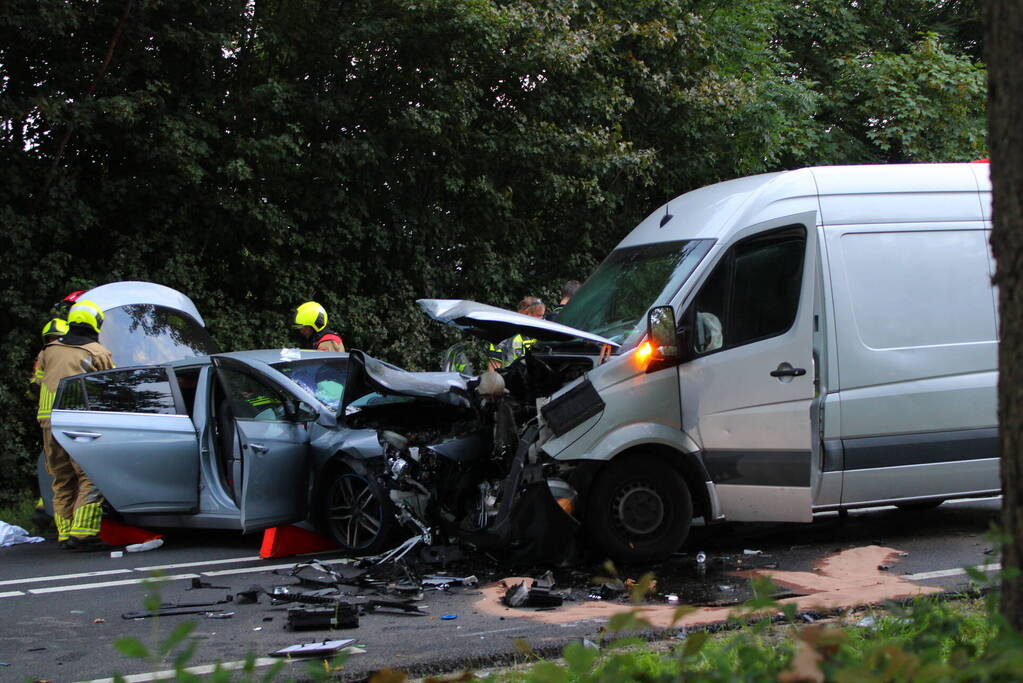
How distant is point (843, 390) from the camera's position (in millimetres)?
6898

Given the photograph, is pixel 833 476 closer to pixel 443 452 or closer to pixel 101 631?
pixel 443 452

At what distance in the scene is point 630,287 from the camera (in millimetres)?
7453

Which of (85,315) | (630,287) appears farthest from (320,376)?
(630,287)

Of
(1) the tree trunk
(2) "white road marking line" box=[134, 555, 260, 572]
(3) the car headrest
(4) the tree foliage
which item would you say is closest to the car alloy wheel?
(2) "white road marking line" box=[134, 555, 260, 572]

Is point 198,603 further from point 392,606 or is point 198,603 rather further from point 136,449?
point 136,449

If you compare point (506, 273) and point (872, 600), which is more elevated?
point (506, 273)

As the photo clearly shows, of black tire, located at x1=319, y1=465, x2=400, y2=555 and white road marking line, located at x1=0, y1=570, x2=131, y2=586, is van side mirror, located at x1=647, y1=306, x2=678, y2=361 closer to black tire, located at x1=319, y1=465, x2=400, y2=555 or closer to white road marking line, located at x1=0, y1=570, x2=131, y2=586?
black tire, located at x1=319, y1=465, x2=400, y2=555

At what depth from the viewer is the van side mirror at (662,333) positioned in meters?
6.62

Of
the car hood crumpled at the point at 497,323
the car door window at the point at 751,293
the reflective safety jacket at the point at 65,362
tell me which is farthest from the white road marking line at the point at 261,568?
the car door window at the point at 751,293

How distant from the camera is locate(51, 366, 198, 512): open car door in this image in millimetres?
8258

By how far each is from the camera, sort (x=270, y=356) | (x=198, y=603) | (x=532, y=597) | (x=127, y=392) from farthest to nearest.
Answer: (x=127, y=392) → (x=270, y=356) → (x=198, y=603) → (x=532, y=597)

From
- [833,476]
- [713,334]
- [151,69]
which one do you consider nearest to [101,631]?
→ [713,334]

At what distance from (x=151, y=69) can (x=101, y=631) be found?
8994 mm

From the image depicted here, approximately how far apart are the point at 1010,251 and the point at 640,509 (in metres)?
4.47
